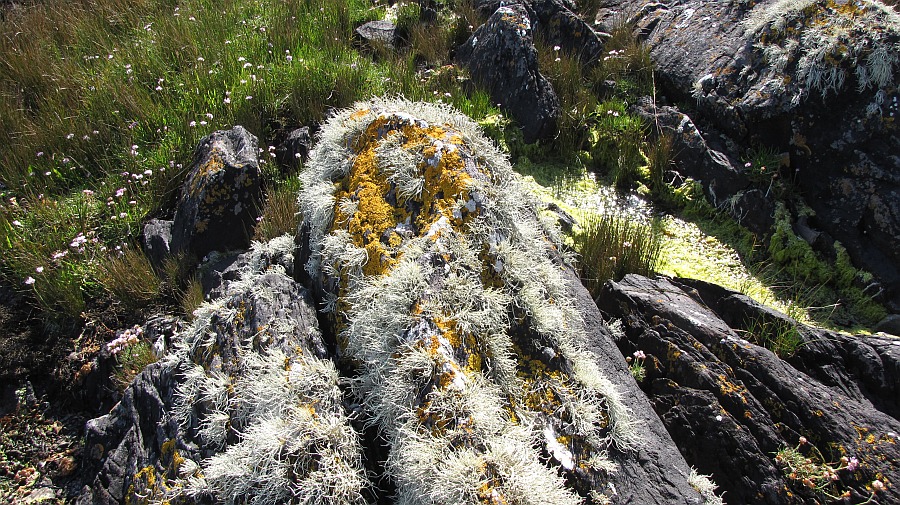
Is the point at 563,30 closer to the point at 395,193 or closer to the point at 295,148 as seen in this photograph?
the point at 295,148

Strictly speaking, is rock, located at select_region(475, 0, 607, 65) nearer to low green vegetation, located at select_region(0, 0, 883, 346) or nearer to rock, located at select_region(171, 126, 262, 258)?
low green vegetation, located at select_region(0, 0, 883, 346)

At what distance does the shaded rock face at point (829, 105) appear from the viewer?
551 centimetres

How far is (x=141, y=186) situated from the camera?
Answer: 6.12m

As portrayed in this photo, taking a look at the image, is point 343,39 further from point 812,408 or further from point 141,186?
point 812,408

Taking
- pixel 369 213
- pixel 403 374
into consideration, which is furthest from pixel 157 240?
pixel 403 374

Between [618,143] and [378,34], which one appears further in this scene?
[378,34]

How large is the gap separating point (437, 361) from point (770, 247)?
4.50 meters

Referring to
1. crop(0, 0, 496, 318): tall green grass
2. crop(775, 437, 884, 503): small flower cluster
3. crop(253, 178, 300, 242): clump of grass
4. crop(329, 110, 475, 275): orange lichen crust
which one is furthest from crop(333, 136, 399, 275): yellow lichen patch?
crop(775, 437, 884, 503): small flower cluster

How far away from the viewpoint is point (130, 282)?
204 inches

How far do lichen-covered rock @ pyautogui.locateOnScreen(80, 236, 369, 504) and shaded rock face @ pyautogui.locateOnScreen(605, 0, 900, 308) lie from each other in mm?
5513

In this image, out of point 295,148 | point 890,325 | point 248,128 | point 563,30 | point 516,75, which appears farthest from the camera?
point 563,30

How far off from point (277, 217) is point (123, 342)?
1768 mm

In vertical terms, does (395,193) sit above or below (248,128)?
above

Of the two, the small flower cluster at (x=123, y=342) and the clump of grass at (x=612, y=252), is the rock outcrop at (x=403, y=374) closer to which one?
the small flower cluster at (x=123, y=342)
